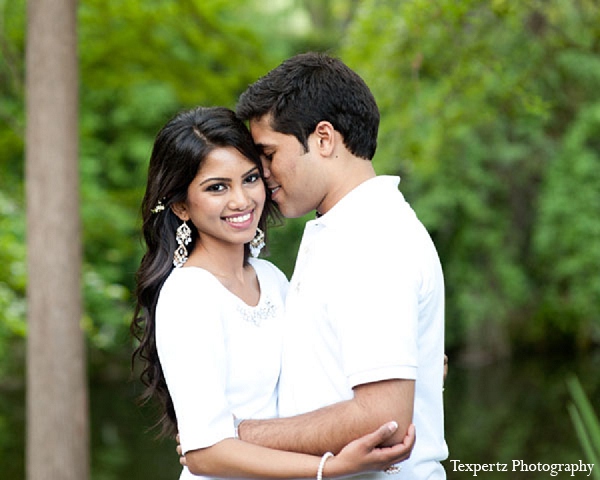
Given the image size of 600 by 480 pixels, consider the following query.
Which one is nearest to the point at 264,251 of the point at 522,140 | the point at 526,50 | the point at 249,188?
the point at 249,188

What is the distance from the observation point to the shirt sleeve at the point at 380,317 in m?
1.79

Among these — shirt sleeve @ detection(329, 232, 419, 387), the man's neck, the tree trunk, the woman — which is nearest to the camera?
shirt sleeve @ detection(329, 232, 419, 387)

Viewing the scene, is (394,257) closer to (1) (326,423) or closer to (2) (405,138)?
(1) (326,423)

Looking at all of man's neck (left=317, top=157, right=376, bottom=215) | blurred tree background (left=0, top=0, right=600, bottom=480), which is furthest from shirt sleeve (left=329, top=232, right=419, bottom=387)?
blurred tree background (left=0, top=0, right=600, bottom=480)

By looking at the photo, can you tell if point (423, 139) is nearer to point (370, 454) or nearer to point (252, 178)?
point (252, 178)

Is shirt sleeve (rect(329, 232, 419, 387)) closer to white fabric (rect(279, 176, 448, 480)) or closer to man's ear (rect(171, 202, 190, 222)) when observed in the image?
white fabric (rect(279, 176, 448, 480))

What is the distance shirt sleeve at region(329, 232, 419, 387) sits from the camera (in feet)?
5.88

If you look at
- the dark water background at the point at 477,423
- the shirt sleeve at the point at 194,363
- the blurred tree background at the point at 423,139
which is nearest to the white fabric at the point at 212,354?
the shirt sleeve at the point at 194,363

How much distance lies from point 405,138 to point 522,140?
6134 mm

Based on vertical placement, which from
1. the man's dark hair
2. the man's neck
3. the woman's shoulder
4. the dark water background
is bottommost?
the woman's shoulder

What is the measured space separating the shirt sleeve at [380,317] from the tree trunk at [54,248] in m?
4.36

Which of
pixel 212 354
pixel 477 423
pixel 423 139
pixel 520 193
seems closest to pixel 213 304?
pixel 212 354

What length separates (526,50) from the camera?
31.1 feet

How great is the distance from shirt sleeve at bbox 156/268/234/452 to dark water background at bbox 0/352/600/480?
6.75 m
